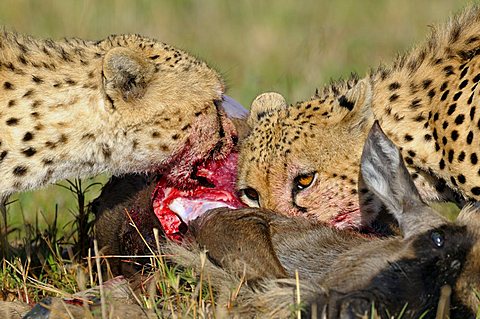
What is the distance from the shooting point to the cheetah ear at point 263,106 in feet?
18.9

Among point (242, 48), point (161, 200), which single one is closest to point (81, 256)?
point (161, 200)

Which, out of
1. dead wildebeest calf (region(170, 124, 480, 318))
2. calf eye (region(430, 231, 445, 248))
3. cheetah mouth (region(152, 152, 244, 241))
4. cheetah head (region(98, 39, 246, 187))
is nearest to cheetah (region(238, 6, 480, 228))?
cheetah mouth (region(152, 152, 244, 241))

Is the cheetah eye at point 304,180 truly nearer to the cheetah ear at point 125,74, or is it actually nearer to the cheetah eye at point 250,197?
the cheetah eye at point 250,197

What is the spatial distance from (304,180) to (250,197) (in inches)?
11.3

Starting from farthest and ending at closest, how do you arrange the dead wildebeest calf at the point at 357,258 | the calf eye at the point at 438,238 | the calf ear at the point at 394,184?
the calf ear at the point at 394,184, the calf eye at the point at 438,238, the dead wildebeest calf at the point at 357,258

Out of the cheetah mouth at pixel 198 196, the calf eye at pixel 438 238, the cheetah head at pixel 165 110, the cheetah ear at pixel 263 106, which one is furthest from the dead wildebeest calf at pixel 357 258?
the cheetah ear at pixel 263 106

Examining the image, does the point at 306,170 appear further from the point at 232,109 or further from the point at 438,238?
the point at 438,238

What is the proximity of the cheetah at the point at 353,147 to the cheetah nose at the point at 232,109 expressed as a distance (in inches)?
9.5

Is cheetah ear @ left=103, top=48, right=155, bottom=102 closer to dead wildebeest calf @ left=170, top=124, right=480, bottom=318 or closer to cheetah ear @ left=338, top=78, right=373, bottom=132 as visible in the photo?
dead wildebeest calf @ left=170, top=124, right=480, bottom=318

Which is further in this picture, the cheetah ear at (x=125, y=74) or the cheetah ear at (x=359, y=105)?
the cheetah ear at (x=359, y=105)

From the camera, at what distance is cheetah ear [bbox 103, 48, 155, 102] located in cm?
527

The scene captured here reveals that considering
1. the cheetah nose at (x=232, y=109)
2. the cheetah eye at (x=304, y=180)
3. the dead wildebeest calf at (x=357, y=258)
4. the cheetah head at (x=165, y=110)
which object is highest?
the cheetah nose at (x=232, y=109)

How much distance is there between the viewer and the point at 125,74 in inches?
208

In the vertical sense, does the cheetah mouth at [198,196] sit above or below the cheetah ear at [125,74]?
below
